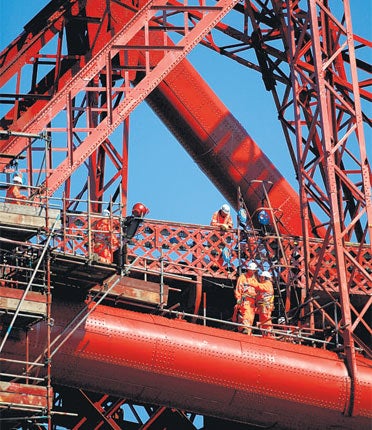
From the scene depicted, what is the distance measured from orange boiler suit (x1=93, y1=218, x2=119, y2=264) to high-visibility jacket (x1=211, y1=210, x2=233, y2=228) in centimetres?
339

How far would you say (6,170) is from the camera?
48.2m

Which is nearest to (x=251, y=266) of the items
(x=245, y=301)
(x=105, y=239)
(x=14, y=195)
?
(x=245, y=301)

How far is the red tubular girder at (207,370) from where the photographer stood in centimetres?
4628

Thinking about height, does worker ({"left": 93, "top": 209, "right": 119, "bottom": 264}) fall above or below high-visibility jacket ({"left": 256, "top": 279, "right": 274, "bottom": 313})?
above

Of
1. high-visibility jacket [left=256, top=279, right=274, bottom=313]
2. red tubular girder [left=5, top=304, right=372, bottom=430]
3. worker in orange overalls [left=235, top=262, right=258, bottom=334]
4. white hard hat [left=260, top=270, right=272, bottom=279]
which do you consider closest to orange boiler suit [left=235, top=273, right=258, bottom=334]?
worker in orange overalls [left=235, top=262, right=258, bottom=334]

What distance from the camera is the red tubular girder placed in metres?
46.3

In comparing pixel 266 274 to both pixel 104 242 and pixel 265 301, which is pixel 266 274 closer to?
pixel 265 301

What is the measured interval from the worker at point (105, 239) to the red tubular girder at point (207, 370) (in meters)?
1.61

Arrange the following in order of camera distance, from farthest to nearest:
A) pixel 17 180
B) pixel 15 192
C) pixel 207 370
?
pixel 207 370, pixel 17 180, pixel 15 192

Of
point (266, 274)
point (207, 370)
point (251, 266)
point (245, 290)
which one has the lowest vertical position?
point (207, 370)

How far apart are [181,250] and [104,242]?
11.0 feet

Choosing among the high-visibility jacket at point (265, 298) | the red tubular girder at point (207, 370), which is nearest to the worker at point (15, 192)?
the red tubular girder at point (207, 370)

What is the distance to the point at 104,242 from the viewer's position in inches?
1919

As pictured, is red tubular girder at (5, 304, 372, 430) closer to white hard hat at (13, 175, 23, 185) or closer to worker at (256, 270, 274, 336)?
worker at (256, 270, 274, 336)
